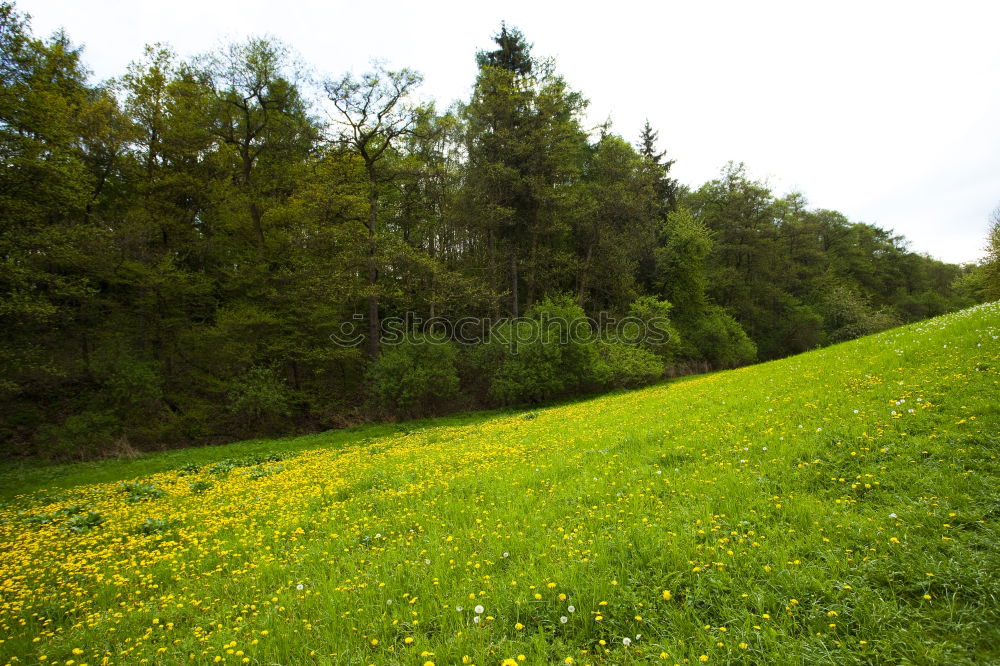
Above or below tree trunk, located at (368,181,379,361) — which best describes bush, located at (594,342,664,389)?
below

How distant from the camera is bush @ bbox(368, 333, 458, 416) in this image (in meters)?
24.8

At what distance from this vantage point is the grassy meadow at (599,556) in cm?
325

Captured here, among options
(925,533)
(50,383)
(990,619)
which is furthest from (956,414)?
(50,383)

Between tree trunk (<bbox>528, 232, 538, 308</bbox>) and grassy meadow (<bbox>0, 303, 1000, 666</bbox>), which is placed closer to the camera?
grassy meadow (<bbox>0, 303, 1000, 666</bbox>)

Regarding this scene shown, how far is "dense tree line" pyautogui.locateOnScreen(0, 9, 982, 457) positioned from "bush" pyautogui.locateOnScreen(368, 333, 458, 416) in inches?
5.5

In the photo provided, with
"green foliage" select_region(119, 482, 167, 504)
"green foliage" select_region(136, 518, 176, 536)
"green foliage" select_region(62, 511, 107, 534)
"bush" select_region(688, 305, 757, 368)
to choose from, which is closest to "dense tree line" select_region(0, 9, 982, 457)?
"bush" select_region(688, 305, 757, 368)

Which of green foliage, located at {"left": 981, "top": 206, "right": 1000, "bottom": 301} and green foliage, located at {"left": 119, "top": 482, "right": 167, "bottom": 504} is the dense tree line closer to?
green foliage, located at {"left": 119, "top": 482, "right": 167, "bottom": 504}

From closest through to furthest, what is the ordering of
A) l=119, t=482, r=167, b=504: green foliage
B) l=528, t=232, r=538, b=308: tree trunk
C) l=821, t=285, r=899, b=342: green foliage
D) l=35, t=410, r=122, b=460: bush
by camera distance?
l=119, t=482, r=167, b=504: green foliage, l=35, t=410, r=122, b=460: bush, l=528, t=232, r=538, b=308: tree trunk, l=821, t=285, r=899, b=342: green foliage

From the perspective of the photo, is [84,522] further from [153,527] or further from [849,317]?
[849,317]

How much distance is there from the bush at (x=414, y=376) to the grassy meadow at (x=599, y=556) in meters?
15.7

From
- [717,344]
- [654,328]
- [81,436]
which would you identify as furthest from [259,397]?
[717,344]

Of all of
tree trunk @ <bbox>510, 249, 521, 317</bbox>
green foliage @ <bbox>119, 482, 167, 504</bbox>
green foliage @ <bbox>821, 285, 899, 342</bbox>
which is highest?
tree trunk @ <bbox>510, 249, 521, 317</bbox>

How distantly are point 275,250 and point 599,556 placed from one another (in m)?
30.3

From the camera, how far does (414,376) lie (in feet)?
80.9
